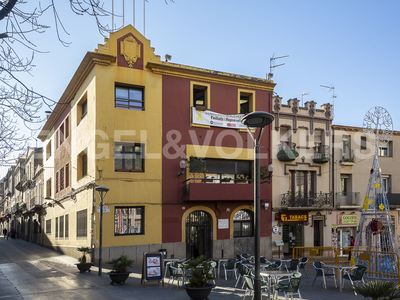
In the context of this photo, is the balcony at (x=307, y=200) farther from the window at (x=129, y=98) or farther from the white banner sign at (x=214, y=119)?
the window at (x=129, y=98)

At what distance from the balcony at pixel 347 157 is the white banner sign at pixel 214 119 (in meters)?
8.99

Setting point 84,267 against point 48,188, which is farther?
point 48,188

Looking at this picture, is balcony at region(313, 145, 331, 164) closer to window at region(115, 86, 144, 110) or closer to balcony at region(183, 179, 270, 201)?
balcony at region(183, 179, 270, 201)

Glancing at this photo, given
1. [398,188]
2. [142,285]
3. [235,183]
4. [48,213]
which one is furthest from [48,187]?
[398,188]

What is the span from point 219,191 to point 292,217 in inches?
250

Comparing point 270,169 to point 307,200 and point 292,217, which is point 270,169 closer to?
point 292,217

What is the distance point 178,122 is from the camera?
22344 mm

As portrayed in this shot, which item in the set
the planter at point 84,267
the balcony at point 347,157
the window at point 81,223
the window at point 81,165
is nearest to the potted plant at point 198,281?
the planter at point 84,267

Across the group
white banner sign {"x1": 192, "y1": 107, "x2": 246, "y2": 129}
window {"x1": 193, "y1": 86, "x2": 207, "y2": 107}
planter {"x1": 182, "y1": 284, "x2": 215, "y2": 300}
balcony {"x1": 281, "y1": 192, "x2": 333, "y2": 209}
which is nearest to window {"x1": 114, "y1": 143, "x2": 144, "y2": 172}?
white banner sign {"x1": 192, "y1": 107, "x2": 246, "y2": 129}

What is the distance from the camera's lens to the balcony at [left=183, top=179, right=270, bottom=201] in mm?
21062

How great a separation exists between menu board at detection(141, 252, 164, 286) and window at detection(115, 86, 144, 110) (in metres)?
9.91

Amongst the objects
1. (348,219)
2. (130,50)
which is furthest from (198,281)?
(348,219)

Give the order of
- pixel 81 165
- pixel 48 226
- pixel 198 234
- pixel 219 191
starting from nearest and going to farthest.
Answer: pixel 219 191 → pixel 198 234 → pixel 81 165 → pixel 48 226

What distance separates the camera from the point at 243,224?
2373cm
